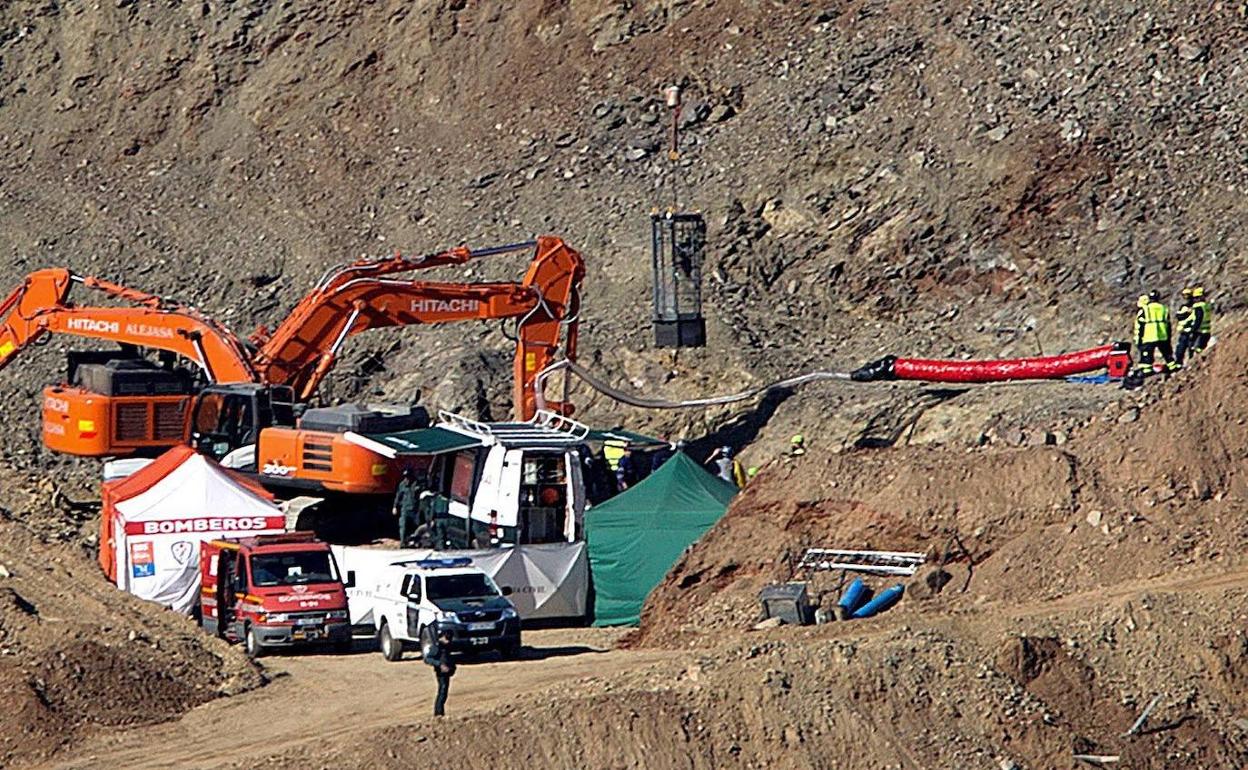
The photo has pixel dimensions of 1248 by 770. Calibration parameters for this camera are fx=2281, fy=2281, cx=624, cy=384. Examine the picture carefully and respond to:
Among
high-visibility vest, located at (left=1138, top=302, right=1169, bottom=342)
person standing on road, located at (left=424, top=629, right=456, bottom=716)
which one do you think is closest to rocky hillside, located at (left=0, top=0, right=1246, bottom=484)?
high-visibility vest, located at (left=1138, top=302, right=1169, bottom=342)

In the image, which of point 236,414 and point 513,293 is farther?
point 513,293

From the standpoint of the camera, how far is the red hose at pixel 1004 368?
33812mm

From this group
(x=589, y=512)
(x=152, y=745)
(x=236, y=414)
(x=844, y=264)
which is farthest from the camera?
(x=844, y=264)

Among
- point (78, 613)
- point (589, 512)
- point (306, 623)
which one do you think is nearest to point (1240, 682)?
point (589, 512)

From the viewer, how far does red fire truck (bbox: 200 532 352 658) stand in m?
27.1

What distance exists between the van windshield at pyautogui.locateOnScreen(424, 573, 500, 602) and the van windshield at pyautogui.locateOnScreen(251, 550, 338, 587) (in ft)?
5.03

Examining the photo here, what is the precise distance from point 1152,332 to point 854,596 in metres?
8.65

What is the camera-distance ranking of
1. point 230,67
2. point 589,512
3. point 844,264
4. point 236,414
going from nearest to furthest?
point 589,512, point 236,414, point 844,264, point 230,67

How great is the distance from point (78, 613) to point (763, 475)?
8.66 m

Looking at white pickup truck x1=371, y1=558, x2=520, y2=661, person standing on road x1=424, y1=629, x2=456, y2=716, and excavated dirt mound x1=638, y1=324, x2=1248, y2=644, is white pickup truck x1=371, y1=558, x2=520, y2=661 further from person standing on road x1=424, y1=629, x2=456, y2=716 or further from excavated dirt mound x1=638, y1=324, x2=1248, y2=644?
person standing on road x1=424, y1=629, x2=456, y2=716

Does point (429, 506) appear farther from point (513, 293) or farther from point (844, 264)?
point (844, 264)

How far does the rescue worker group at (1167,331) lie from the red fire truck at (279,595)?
41.5 ft

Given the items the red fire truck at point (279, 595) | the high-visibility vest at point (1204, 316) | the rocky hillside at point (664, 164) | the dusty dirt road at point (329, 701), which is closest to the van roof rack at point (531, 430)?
the dusty dirt road at point (329, 701)

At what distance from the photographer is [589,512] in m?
29.1
